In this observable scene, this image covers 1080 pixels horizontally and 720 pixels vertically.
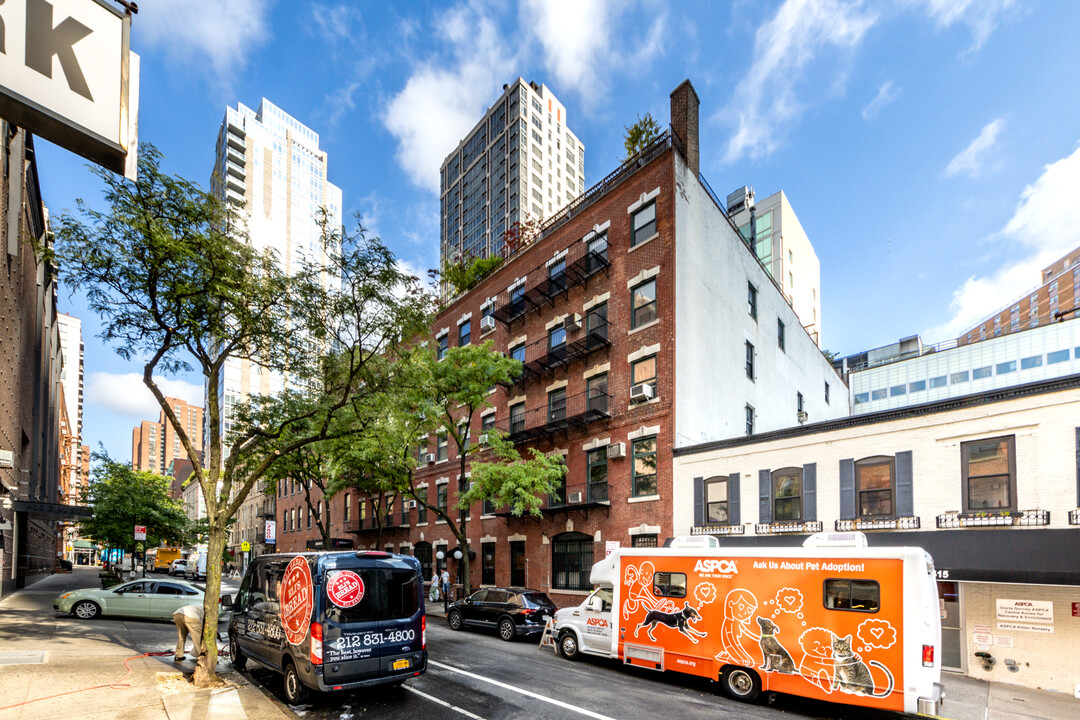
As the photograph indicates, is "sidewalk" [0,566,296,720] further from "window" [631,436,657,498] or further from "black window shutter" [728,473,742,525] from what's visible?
"window" [631,436,657,498]

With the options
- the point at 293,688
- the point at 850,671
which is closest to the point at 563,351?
the point at 850,671

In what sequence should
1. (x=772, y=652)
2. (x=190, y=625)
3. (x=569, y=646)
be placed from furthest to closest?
(x=569, y=646) < (x=190, y=625) < (x=772, y=652)

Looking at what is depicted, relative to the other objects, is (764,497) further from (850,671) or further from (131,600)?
(131,600)

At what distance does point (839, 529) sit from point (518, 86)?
10970cm

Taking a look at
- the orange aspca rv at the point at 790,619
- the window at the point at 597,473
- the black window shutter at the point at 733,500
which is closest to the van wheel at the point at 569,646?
the orange aspca rv at the point at 790,619

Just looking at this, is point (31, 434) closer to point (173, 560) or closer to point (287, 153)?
point (173, 560)

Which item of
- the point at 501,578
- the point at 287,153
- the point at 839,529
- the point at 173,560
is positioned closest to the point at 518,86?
the point at 287,153

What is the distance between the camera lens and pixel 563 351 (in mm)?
27562

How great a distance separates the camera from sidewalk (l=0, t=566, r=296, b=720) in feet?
29.9

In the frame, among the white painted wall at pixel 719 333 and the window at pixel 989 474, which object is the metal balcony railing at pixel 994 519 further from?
the white painted wall at pixel 719 333

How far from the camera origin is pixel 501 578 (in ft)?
96.7

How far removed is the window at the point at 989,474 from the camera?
1429 cm

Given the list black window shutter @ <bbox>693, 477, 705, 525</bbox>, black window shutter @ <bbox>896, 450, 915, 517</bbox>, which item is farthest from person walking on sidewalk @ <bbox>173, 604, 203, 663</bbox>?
black window shutter @ <bbox>896, 450, 915, 517</bbox>

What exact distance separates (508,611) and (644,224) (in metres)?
16.2
